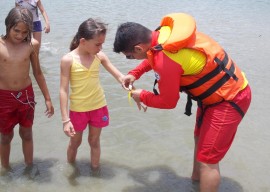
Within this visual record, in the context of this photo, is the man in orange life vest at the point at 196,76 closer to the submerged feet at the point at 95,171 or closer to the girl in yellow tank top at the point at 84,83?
the girl in yellow tank top at the point at 84,83

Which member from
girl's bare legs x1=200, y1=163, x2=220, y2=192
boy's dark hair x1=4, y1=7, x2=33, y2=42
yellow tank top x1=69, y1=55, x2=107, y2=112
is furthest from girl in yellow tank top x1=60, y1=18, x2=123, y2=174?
girl's bare legs x1=200, y1=163, x2=220, y2=192

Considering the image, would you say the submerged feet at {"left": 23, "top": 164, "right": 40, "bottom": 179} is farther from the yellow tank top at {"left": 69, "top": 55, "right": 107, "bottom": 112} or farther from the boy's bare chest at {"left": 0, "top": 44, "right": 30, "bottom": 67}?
the boy's bare chest at {"left": 0, "top": 44, "right": 30, "bottom": 67}

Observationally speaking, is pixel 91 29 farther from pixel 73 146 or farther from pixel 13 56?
pixel 73 146

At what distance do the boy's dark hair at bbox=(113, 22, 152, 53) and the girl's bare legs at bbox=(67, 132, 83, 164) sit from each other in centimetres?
118

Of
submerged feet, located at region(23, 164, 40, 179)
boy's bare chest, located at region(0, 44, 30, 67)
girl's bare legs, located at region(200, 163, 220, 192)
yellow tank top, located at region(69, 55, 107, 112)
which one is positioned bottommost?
submerged feet, located at region(23, 164, 40, 179)

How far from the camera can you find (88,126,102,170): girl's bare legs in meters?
3.66

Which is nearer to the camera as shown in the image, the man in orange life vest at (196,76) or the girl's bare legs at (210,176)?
the man in orange life vest at (196,76)

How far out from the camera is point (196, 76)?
9.48 ft

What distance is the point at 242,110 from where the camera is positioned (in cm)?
304

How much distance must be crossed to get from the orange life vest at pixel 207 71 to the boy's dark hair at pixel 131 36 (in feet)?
0.44

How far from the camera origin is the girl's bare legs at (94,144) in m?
3.66

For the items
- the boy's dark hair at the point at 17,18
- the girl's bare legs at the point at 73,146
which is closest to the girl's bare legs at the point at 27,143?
the girl's bare legs at the point at 73,146

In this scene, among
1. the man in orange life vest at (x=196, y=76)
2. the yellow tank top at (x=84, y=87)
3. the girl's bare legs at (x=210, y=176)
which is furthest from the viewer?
the yellow tank top at (x=84, y=87)

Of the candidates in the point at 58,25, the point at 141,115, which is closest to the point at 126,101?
the point at 141,115
